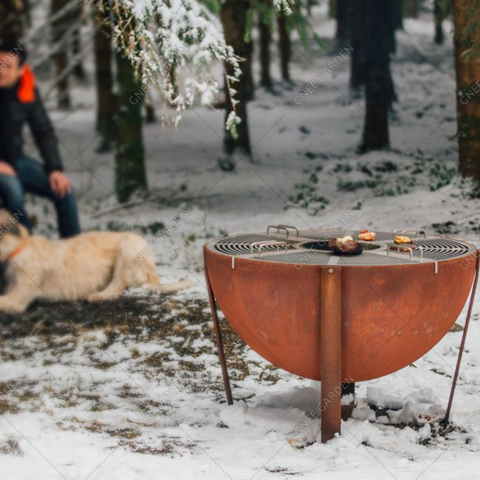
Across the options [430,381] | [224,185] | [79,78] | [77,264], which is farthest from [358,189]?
[79,78]

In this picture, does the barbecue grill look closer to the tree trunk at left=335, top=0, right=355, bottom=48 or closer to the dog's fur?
the dog's fur

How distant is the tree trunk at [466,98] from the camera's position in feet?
27.5

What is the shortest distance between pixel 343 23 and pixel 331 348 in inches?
761

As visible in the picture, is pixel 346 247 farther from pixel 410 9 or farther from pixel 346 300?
pixel 410 9

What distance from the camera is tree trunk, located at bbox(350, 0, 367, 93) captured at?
15539mm

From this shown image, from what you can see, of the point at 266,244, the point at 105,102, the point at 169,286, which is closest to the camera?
the point at 266,244

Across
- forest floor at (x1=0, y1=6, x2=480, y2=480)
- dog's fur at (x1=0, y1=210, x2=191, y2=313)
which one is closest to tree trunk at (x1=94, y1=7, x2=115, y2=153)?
forest floor at (x1=0, y1=6, x2=480, y2=480)

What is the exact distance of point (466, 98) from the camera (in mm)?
8641

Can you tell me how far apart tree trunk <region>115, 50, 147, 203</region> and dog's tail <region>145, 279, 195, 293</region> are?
5.23 meters

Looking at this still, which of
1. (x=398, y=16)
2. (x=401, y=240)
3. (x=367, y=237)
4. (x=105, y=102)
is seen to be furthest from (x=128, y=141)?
(x=398, y=16)

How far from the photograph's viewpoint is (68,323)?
6.14 metres

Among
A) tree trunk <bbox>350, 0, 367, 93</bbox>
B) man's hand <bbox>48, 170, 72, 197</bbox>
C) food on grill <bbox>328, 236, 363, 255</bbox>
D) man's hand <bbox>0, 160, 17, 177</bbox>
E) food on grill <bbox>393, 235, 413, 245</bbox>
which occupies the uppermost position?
tree trunk <bbox>350, 0, 367, 93</bbox>

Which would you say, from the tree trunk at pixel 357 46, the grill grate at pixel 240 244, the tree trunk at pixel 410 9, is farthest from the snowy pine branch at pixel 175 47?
the tree trunk at pixel 410 9

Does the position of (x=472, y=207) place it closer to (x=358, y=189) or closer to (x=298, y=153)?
(x=358, y=189)
